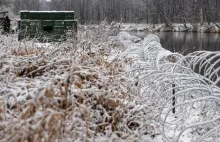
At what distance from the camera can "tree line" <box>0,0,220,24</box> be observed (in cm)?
4675

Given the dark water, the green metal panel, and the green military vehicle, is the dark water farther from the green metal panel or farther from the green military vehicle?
the green metal panel

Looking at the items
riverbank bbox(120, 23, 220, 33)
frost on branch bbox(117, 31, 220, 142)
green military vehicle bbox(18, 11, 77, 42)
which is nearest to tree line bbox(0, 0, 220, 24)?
riverbank bbox(120, 23, 220, 33)

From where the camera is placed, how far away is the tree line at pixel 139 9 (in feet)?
153

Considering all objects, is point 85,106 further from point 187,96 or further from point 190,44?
point 190,44

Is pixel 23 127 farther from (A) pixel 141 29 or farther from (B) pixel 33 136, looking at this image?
(A) pixel 141 29

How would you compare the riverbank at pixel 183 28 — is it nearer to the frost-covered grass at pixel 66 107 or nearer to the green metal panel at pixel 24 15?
the green metal panel at pixel 24 15

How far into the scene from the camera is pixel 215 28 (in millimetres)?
39406

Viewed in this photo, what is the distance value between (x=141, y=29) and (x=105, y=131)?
155 ft

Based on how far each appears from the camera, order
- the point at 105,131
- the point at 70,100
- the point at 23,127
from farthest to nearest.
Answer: the point at 105,131, the point at 70,100, the point at 23,127

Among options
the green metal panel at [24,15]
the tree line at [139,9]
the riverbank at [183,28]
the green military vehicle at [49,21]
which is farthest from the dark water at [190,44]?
the tree line at [139,9]

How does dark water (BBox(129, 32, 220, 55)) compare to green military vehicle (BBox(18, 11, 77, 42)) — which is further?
dark water (BBox(129, 32, 220, 55))

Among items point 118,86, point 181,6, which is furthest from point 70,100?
point 181,6

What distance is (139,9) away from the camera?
6003cm

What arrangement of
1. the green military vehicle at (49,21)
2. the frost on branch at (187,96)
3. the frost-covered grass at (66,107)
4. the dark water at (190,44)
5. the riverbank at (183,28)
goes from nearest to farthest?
the frost-covered grass at (66,107) < the frost on branch at (187,96) < the green military vehicle at (49,21) < the dark water at (190,44) < the riverbank at (183,28)
